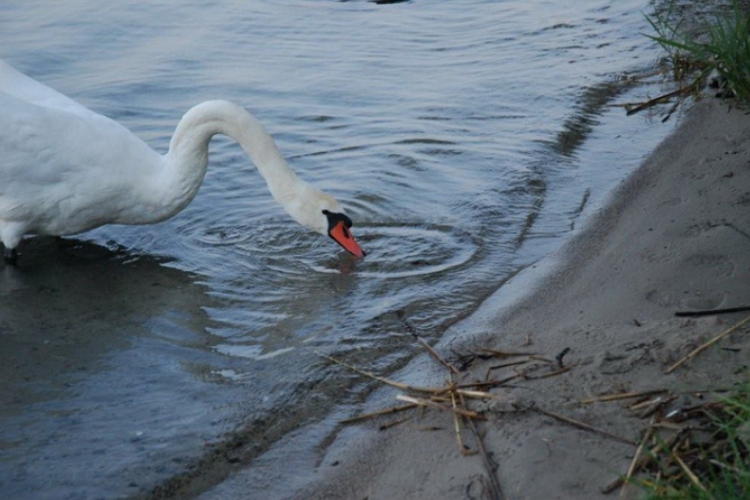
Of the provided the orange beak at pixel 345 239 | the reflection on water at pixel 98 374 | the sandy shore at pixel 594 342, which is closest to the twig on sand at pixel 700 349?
the sandy shore at pixel 594 342

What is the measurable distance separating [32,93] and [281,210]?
1.70 metres

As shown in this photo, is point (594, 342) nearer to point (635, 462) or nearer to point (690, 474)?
point (635, 462)

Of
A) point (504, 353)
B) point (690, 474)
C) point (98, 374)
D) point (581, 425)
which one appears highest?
point (690, 474)

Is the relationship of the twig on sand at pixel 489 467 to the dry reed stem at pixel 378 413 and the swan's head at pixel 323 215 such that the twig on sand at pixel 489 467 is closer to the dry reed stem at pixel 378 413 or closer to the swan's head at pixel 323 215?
the dry reed stem at pixel 378 413

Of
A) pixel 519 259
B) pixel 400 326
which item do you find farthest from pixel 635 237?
pixel 400 326

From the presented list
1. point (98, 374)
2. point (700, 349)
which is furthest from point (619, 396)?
point (98, 374)

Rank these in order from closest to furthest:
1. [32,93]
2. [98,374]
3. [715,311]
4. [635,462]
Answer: [635,462]
[715,311]
[98,374]
[32,93]

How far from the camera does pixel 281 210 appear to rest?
22.6 ft

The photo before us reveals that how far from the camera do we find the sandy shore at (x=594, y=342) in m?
3.40

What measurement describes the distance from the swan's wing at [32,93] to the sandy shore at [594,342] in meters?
2.93

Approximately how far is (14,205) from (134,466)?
2555 mm

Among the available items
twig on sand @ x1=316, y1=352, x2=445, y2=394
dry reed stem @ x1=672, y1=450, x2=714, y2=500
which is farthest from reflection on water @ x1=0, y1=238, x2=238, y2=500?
Answer: dry reed stem @ x1=672, y1=450, x2=714, y2=500

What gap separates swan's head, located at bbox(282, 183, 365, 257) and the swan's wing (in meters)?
1.41

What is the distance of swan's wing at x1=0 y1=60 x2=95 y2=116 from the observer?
6.54 meters
